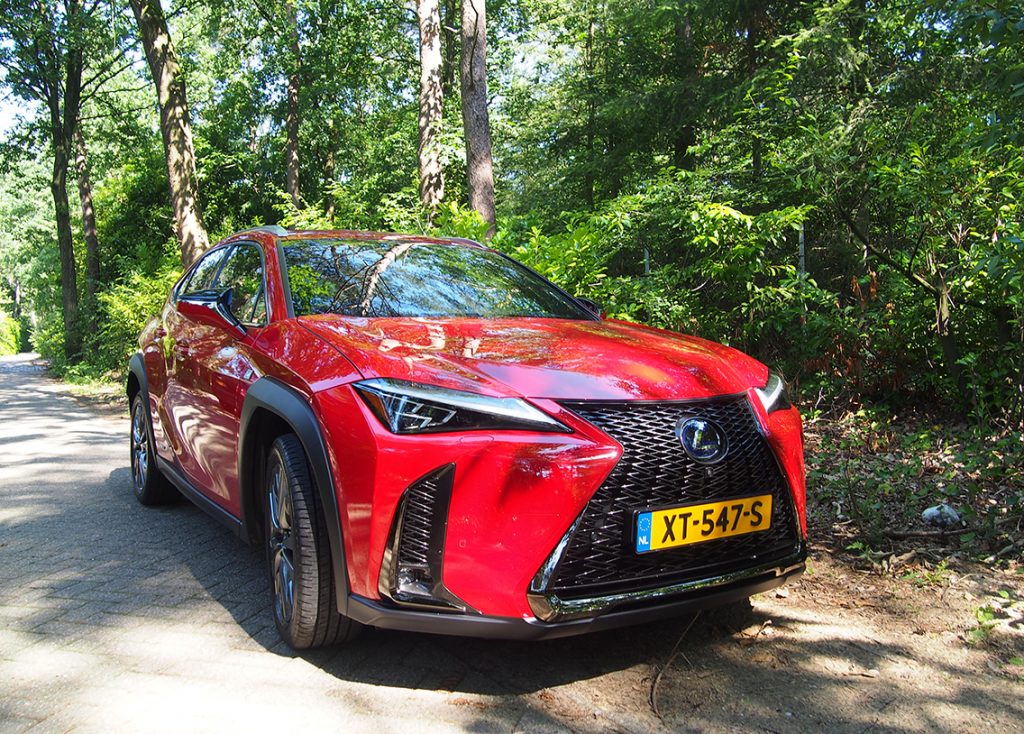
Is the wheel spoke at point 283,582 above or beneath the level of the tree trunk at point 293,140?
beneath

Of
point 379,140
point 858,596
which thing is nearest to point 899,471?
point 858,596

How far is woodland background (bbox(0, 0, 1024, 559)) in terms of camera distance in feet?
16.8

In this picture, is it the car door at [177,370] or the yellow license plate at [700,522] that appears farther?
the car door at [177,370]

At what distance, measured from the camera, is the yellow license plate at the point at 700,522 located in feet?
8.11

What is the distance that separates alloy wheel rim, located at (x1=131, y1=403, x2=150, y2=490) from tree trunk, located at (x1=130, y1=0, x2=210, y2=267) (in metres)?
7.55

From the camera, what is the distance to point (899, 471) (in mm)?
4984

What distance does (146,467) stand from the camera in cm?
523

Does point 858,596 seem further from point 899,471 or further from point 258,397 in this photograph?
point 258,397

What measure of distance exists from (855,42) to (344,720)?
415 inches

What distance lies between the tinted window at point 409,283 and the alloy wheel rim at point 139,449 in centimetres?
218

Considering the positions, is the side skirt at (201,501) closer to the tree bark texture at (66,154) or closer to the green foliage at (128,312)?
the green foliage at (128,312)

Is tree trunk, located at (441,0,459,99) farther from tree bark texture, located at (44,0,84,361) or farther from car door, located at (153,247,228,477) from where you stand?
car door, located at (153,247,228,477)

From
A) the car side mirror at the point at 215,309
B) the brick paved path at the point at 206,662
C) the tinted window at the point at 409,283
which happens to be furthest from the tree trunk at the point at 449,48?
the brick paved path at the point at 206,662

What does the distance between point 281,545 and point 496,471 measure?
3.71 ft
